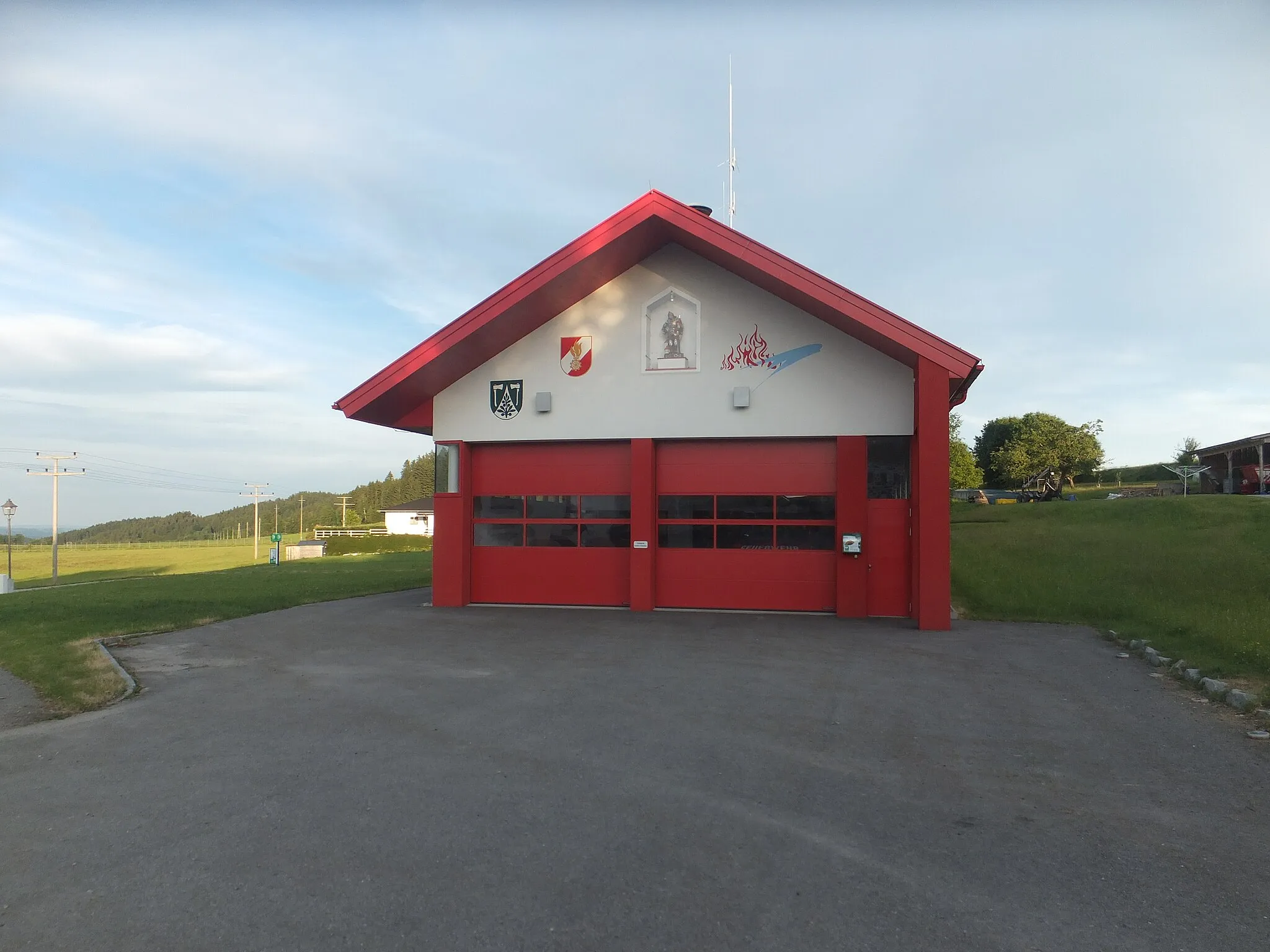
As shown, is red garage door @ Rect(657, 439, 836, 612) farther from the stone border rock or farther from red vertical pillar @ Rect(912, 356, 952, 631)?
the stone border rock

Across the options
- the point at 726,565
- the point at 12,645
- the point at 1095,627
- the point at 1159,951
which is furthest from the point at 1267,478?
the point at 12,645

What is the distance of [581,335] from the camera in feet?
46.4

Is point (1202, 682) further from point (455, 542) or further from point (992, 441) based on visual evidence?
point (992, 441)

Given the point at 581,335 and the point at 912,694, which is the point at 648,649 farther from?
the point at 581,335

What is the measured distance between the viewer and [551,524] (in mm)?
14602

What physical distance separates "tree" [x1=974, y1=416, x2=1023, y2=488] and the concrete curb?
6941 centimetres

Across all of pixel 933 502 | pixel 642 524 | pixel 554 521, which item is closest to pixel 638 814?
pixel 933 502

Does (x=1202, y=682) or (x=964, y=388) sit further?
(x=964, y=388)

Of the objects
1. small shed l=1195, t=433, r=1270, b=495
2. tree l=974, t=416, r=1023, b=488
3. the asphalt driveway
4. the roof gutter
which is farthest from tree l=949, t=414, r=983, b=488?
the asphalt driveway

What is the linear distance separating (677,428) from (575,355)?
89.5 inches

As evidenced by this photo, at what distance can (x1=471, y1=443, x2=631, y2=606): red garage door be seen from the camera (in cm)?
1427

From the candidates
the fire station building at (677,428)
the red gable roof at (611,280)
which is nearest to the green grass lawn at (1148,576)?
the fire station building at (677,428)

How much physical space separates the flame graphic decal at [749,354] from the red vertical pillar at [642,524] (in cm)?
194

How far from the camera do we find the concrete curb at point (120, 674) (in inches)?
309
